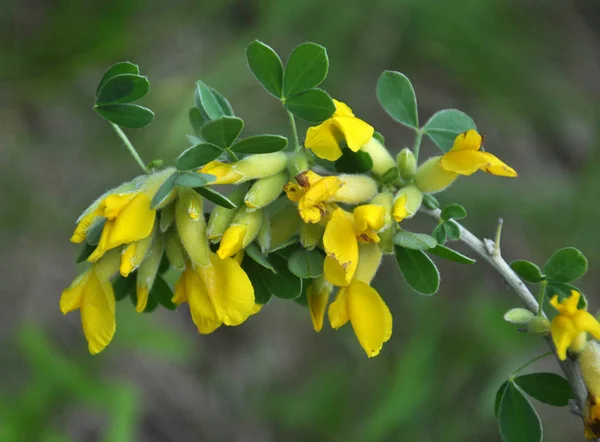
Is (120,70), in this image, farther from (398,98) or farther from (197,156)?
(398,98)

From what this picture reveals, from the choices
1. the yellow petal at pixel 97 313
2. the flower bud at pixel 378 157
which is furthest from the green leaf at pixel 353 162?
the yellow petal at pixel 97 313

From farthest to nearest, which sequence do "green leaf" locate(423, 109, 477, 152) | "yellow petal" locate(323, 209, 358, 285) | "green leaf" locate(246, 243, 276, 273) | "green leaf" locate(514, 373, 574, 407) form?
"green leaf" locate(423, 109, 477, 152), "green leaf" locate(514, 373, 574, 407), "green leaf" locate(246, 243, 276, 273), "yellow petal" locate(323, 209, 358, 285)

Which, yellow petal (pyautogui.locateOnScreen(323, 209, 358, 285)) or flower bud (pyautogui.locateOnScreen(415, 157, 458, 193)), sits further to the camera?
flower bud (pyautogui.locateOnScreen(415, 157, 458, 193))

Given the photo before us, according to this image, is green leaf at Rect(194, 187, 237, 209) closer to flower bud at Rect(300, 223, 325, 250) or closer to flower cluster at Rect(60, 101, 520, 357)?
flower cluster at Rect(60, 101, 520, 357)

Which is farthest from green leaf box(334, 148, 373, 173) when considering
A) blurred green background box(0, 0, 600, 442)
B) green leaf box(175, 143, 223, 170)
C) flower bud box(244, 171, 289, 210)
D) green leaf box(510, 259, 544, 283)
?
blurred green background box(0, 0, 600, 442)

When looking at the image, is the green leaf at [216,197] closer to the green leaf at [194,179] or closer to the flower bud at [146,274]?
the green leaf at [194,179]

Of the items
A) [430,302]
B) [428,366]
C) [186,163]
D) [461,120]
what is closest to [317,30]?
[430,302]

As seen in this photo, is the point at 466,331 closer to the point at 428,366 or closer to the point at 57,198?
the point at 428,366
